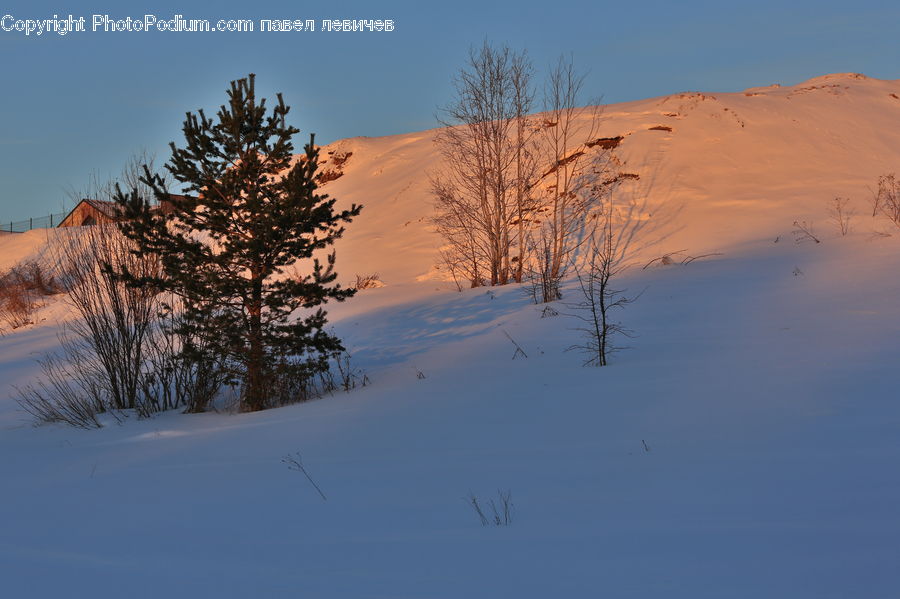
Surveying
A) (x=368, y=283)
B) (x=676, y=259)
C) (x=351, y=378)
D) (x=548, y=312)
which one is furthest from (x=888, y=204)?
(x=351, y=378)

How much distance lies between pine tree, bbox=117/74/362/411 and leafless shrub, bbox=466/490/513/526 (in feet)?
14.7

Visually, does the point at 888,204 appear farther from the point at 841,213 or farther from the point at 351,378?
the point at 351,378

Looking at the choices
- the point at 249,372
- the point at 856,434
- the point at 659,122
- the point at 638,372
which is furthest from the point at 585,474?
the point at 659,122

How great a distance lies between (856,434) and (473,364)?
14.7 ft

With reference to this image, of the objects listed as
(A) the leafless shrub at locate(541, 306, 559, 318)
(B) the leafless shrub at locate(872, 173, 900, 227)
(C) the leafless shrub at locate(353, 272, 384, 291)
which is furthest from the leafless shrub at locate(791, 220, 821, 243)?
(C) the leafless shrub at locate(353, 272, 384, 291)

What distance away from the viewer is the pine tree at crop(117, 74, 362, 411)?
768 cm

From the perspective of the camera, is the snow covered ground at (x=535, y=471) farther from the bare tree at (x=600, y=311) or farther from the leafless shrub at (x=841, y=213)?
the leafless shrub at (x=841, y=213)

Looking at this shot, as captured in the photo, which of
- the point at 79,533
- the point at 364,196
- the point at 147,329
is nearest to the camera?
the point at 79,533

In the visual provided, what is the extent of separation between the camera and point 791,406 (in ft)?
16.1

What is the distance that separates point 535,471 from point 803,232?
47.0 feet

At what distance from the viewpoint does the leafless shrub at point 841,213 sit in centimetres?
1598

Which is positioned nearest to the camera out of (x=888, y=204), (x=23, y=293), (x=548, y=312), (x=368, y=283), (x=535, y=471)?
(x=535, y=471)

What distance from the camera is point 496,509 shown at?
369cm

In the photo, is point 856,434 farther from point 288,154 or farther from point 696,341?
point 288,154
